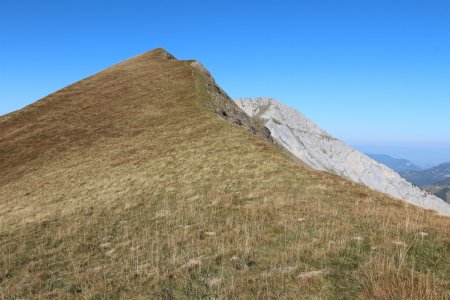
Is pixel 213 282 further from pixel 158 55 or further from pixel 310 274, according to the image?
pixel 158 55

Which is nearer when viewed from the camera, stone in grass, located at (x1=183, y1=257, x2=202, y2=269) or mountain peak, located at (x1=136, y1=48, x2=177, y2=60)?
stone in grass, located at (x1=183, y1=257, x2=202, y2=269)

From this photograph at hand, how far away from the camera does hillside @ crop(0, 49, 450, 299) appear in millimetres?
8625

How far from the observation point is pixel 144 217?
700 inches

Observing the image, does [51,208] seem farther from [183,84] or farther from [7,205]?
[183,84]

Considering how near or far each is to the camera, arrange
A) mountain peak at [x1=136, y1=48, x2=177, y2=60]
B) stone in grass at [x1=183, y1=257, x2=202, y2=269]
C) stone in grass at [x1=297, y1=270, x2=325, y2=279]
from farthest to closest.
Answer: mountain peak at [x1=136, y1=48, x2=177, y2=60] → stone in grass at [x1=183, y1=257, x2=202, y2=269] → stone in grass at [x1=297, y1=270, x2=325, y2=279]

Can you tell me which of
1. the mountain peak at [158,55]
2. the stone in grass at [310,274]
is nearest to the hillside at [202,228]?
the stone in grass at [310,274]

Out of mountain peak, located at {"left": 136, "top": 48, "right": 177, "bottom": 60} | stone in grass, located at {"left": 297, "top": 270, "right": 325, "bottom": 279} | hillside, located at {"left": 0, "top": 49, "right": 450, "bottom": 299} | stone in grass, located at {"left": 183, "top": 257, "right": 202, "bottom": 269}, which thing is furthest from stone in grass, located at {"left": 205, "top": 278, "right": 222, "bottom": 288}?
mountain peak, located at {"left": 136, "top": 48, "right": 177, "bottom": 60}

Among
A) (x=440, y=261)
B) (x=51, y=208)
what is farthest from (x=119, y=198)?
(x=440, y=261)

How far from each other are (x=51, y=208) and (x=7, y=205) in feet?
22.8

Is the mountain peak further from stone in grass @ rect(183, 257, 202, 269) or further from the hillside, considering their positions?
stone in grass @ rect(183, 257, 202, 269)

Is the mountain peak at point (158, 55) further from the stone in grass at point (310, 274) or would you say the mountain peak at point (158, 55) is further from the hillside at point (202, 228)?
the stone in grass at point (310, 274)

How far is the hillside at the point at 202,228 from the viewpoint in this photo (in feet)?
28.3

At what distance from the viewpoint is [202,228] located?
1419 cm

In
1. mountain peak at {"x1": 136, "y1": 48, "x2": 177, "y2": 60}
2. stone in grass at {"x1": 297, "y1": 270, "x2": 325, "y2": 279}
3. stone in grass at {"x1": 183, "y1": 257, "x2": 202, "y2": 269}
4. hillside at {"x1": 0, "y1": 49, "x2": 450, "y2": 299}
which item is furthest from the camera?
mountain peak at {"x1": 136, "y1": 48, "x2": 177, "y2": 60}
